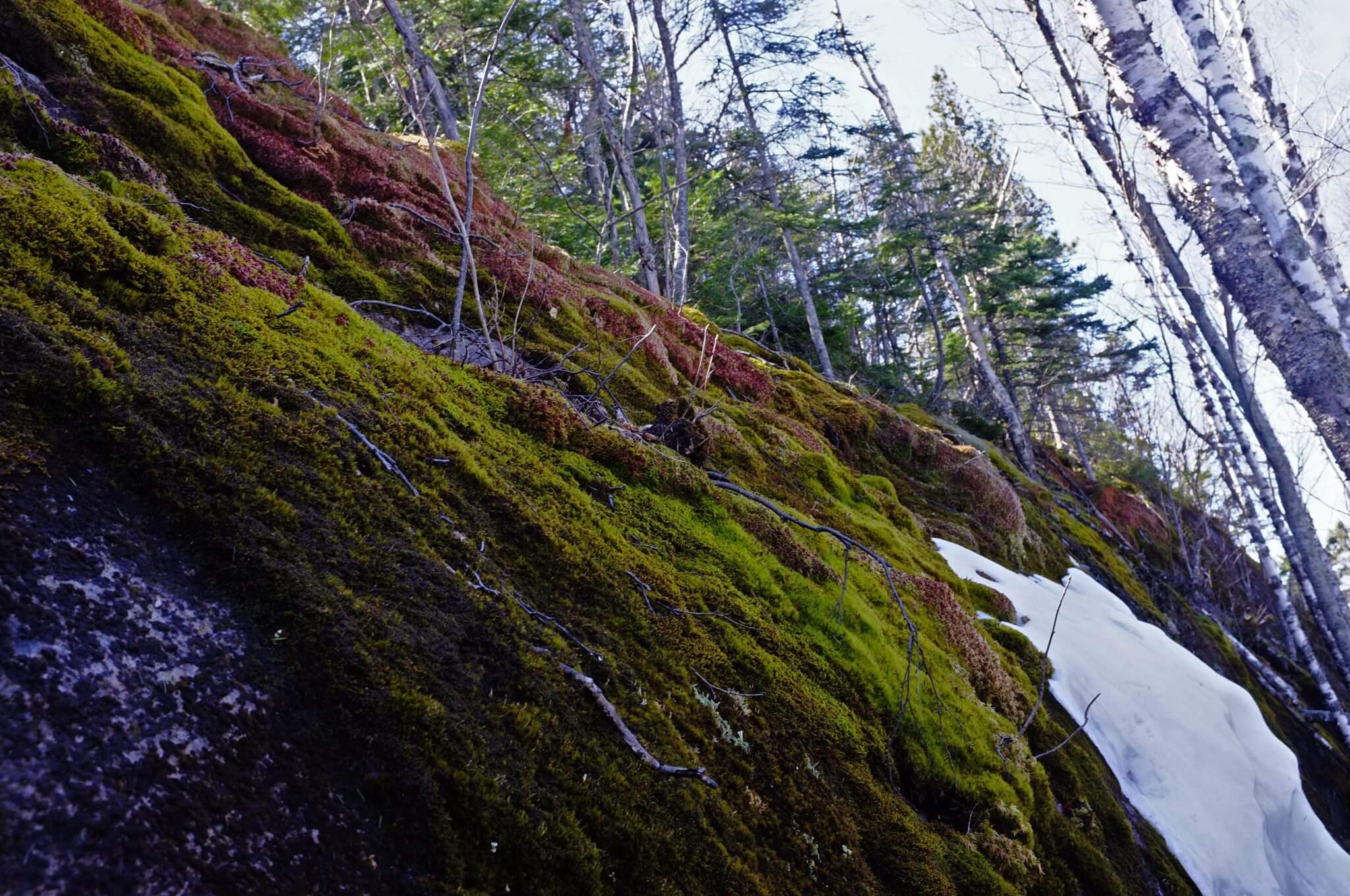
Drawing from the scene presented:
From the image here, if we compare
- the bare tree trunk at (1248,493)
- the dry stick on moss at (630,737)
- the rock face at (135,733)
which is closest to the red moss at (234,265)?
the rock face at (135,733)

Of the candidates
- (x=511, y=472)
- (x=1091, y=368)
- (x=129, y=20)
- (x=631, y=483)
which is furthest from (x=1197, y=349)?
(x=1091, y=368)

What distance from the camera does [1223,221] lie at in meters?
4.58

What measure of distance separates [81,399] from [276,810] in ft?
3.72

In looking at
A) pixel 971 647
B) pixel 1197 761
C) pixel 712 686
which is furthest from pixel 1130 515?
pixel 712 686

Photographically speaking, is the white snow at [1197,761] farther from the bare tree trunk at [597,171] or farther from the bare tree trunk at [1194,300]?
the bare tree trunk at [597,171]

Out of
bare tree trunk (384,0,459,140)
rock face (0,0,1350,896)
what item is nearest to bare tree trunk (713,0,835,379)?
bare tree trunk (384,0,459,140)

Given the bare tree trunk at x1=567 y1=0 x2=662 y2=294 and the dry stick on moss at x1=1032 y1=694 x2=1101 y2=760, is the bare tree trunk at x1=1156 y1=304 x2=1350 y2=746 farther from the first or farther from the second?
the bare tree trunk at x1=567 y1=0 x2=662 y2=294

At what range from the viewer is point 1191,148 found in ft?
15.3

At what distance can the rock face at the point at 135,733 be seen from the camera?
105cm

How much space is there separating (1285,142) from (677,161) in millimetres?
10349

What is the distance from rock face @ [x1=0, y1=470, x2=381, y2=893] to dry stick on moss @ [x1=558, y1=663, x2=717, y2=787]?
726mm

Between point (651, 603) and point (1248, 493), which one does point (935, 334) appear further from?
point (651, 603)

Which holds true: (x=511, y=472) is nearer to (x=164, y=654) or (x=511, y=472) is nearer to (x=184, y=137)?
(x=164, y=654)

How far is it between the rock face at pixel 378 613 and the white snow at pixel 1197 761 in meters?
0.34
